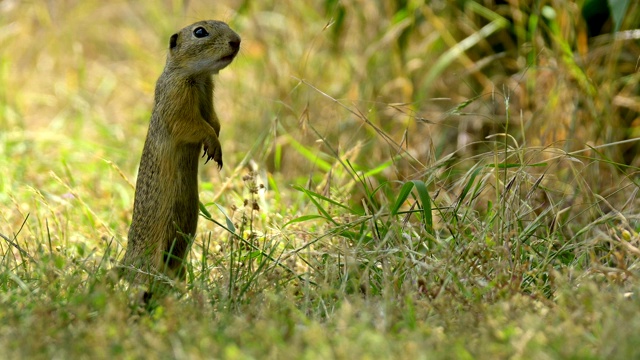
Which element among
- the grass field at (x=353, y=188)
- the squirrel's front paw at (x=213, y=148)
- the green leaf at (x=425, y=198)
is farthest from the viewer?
the squirrel's front paw at (x=213, y=148)

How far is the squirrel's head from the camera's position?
349 centimetres

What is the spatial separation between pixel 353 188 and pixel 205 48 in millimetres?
1858

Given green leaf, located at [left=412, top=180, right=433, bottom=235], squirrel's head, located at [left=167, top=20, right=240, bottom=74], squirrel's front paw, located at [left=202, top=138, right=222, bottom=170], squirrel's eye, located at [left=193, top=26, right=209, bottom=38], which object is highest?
squirrel's eye, located at [left=193, top=26, right=209, bottom=38]

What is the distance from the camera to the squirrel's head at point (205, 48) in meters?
3.49

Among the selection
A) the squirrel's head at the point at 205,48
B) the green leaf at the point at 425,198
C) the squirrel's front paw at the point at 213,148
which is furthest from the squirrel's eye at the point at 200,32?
the green leaf at the point at 425,198

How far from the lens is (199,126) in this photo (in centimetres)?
352

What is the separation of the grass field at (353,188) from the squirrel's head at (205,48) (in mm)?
355

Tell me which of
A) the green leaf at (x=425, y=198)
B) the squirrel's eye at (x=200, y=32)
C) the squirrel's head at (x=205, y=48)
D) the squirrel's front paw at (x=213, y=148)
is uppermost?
the squirrel's eye at (x=200, y=32)

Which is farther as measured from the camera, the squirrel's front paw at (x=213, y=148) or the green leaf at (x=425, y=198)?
the squirrel's front paw at (x=213, y=148)

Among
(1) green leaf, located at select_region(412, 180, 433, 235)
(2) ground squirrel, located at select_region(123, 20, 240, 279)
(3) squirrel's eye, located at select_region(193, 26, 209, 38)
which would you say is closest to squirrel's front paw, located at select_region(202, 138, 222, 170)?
(2) ground squirrel, located at select_region(123, 20, 240, 279)

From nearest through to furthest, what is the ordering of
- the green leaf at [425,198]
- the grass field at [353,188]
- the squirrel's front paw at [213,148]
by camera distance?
1. the grass field at [353,188]
2. the green leaf at [425,198]
3. the squirrel's front paw at [213,148]

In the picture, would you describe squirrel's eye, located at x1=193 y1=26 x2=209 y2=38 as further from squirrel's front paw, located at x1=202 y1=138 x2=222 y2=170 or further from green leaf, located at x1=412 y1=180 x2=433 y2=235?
green leaf, located at x1=412 y1=180 x2=433 y2=235

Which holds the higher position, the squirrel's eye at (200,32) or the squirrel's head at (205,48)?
the squirrel's eye at (200,32)

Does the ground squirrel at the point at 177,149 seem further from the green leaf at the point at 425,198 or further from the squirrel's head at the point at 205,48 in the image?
the green leaf at the point at 425,198
